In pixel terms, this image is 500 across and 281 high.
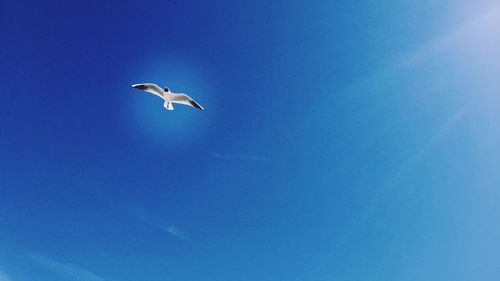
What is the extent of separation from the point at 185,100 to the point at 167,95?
116cm

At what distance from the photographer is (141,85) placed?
40312 millimetres

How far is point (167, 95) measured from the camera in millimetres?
40844

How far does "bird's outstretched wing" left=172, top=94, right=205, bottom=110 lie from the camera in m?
40.1

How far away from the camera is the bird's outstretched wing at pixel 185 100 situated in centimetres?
4009

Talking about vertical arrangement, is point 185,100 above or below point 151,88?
below

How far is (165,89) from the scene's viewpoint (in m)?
40.5

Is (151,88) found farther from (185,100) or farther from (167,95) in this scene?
(185,100)

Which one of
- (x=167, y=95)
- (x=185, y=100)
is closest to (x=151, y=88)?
(x=167, y=95)

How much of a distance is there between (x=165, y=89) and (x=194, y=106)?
7.11 ft

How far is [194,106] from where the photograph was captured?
4003 centimetres

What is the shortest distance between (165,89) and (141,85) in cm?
147

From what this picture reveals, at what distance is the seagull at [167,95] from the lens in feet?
132

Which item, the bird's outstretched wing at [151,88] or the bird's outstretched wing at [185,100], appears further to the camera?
the bird's outstretched wing at [151,88]

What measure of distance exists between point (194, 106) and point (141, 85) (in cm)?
351
